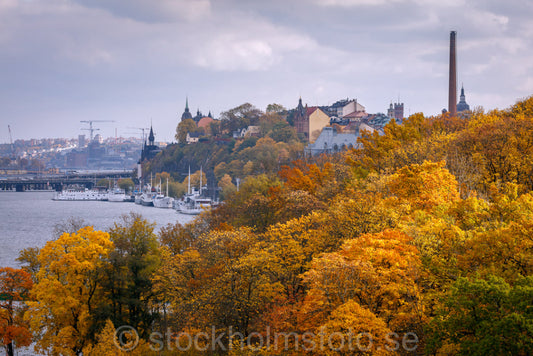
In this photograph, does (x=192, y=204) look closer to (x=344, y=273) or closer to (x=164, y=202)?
(x=164, y=202)

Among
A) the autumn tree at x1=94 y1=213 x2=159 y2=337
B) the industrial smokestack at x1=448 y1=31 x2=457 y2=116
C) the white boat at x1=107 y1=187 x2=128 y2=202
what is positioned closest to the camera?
the autumn tree at x1=94 y1=213 x2=159 y2=337

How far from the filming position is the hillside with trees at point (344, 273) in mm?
19266

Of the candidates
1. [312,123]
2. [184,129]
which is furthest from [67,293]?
[184,129]

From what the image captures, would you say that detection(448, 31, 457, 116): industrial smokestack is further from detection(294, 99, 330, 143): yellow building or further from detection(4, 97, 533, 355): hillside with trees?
detection(294, 99, 330, 143): yellow building

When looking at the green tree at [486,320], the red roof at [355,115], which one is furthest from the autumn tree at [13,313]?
the red roof at [355,115]

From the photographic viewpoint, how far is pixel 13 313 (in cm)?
3341

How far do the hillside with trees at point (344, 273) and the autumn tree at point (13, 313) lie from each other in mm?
456

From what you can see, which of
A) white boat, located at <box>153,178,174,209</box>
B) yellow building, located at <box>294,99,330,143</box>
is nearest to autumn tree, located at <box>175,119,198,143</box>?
white boat, located at <box>153,178,174,209</box>

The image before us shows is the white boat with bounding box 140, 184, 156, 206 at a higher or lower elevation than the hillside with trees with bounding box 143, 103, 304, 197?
lower

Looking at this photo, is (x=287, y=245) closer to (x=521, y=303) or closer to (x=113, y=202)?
(x=521, y=303)

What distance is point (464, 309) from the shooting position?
1823 cm

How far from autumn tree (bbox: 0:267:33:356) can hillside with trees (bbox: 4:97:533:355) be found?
46 cm

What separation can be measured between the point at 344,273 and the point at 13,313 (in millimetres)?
19942

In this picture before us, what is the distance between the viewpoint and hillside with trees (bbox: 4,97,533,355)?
19266mm
